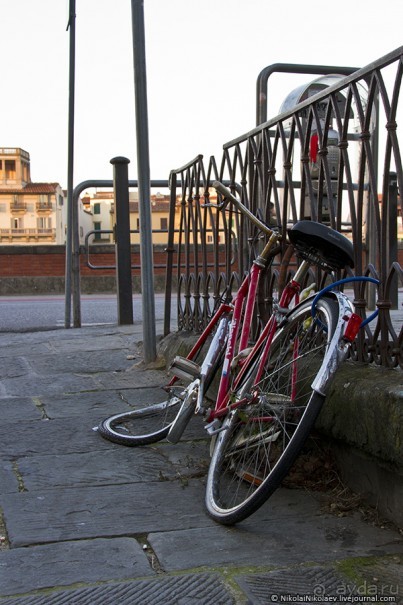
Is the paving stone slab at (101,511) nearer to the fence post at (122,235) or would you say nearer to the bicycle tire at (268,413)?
the bicycle tire at (268,413)

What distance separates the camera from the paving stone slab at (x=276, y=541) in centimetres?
231

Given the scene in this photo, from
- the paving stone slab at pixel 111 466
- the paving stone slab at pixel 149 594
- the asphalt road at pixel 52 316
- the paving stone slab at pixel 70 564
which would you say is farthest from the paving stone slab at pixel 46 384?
the asphalt road at pixel 52 316

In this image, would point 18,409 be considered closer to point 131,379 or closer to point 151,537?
point 131,379

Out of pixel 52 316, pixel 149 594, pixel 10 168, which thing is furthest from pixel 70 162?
pixel 10 168

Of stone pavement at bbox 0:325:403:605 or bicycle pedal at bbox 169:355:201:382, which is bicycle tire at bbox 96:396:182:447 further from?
bicycle pedal at bbox 169:355:201:382

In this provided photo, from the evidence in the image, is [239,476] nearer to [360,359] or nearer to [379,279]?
[360,359]

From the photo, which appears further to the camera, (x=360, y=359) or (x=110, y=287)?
(x=110, y=287)

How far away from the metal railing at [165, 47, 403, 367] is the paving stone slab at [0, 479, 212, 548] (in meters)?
0.87

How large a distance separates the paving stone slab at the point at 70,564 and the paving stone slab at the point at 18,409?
5.21 ft

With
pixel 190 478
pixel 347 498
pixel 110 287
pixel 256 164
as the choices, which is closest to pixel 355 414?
pixel 347 498

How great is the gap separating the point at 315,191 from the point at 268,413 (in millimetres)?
1612

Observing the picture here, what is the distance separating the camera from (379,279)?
284cm

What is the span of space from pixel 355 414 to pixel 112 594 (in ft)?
3.36

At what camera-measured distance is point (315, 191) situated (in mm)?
4020
